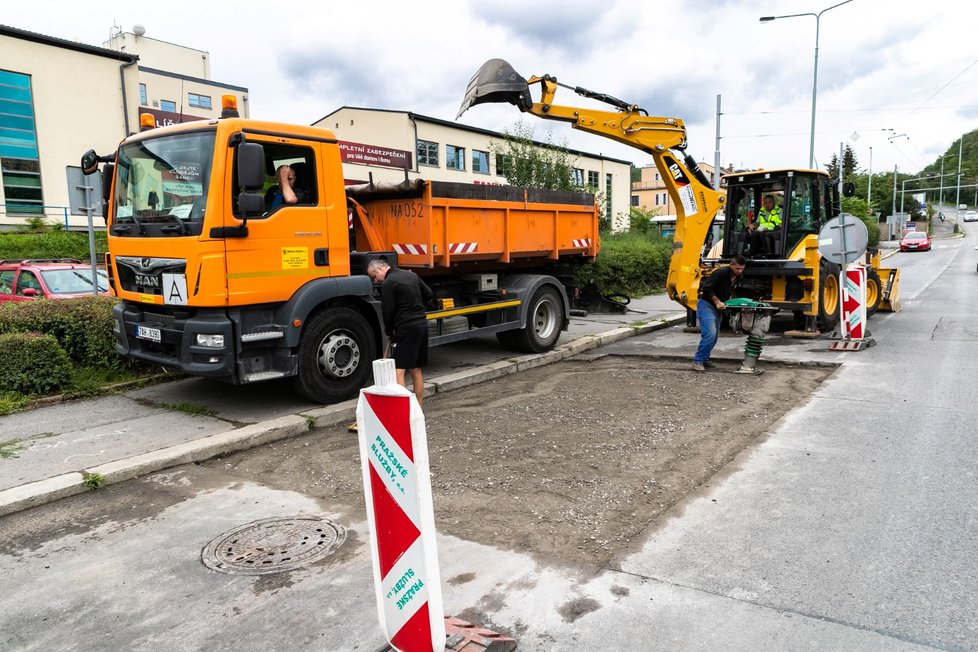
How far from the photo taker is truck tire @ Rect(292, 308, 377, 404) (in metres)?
6.96

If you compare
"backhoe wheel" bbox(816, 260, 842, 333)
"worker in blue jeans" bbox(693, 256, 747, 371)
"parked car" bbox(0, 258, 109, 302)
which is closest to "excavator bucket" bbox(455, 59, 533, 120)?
"worker in blue jeans" bbox(693, 256, 747, 371)

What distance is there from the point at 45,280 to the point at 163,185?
6213 mm

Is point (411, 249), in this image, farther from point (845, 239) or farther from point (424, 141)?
point (424, 141)

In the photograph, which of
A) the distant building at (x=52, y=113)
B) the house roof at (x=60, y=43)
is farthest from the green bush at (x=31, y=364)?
the house roof at (x=60, y=43)

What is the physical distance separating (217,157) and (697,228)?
6843 millimetres

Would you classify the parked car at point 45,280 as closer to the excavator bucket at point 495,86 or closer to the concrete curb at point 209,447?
the concrete curb at point 209,447

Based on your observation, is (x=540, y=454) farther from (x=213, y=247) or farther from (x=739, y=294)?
(x=739, y=294)

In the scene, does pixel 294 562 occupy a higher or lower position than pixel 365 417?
lower

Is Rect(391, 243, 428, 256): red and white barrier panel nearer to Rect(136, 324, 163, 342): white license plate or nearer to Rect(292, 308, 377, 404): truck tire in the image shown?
Rect(292, 308, 377, 404): truck tire

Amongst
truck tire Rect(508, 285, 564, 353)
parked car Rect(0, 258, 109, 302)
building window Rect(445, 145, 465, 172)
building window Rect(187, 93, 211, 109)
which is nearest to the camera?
truck tire Rect(508, 285, 564, 353)

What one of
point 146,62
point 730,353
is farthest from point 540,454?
point 146,62

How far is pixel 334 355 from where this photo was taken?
720cm

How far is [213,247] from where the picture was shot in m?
6.23

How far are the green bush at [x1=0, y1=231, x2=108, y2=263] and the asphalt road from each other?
662 inches
